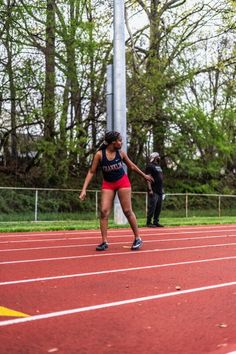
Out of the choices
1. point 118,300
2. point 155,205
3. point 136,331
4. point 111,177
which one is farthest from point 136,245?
point 155,205

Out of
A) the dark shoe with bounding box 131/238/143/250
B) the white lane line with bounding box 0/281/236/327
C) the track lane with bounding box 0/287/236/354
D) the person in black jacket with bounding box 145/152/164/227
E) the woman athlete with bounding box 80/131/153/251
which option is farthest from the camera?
the person in black jacket with bounding box 145/152/164/227

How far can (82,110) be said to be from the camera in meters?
24.2

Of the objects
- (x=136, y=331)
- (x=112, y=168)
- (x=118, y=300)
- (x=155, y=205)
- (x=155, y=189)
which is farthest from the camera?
(x=155, y=189)

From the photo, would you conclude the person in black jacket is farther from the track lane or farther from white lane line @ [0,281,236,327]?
the track lane

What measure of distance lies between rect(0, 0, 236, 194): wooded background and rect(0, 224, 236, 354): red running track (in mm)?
13493

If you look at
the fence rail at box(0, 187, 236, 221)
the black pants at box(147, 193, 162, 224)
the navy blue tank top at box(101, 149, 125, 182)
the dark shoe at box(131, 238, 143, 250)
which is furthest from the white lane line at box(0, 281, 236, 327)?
the fence rail at box(0, 187, 236, 221)

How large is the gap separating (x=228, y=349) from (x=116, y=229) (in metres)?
11.6

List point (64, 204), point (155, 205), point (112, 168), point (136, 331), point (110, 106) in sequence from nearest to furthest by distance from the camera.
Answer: point (136, 331), point (112, 168), point (155, 205), point (110, 106), point (64, 204)

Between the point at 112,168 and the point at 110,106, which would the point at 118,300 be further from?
the point at 110,106

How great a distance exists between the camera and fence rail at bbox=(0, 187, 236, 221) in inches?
727

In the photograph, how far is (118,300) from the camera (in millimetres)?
5703

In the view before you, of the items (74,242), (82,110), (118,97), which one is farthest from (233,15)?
(74,242)

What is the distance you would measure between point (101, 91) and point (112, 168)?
1440cm

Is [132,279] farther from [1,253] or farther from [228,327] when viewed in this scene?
[1,253]
